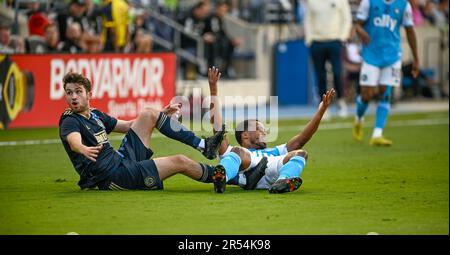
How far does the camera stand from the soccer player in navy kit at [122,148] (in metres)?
10.2

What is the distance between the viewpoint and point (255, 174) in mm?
10719

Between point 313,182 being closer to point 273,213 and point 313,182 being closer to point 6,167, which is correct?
point 273,213

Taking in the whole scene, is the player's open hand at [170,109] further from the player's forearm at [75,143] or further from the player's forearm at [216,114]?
the player's forearm at [75,143]

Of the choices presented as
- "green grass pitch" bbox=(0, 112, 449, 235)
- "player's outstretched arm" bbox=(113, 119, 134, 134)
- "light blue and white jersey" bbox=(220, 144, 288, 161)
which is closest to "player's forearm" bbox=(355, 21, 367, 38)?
"green grass pitch" bbox=(0, 112, 449, 235)

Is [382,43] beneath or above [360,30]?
beneath

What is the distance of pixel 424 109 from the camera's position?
25.2m

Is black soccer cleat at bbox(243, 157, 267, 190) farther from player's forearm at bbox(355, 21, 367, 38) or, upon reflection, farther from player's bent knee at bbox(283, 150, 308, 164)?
player's forearm at bbox(355, 21, 367, 38)

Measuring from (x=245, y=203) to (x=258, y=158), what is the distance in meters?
0.83

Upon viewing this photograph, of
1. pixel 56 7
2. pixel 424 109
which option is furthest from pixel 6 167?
pixel 424 109

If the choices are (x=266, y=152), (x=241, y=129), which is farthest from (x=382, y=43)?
(x=266, y=152)

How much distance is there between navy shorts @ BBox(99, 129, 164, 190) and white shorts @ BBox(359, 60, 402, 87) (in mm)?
6335

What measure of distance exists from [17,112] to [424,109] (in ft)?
35.2

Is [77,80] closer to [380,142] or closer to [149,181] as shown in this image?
[149,181]

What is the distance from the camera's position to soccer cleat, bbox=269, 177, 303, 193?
10.3m
